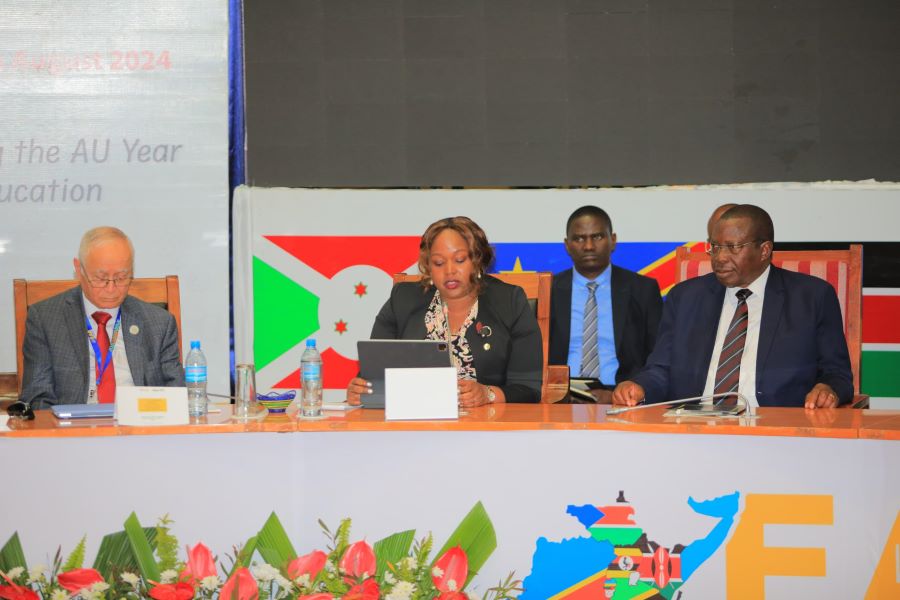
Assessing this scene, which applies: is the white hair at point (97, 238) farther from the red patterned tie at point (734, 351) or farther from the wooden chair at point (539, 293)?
the red patterned tie at point (734, 351)

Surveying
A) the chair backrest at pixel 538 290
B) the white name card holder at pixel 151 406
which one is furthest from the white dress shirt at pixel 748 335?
the white name card holder at pixel 151 406

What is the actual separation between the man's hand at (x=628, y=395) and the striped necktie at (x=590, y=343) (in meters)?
1.32

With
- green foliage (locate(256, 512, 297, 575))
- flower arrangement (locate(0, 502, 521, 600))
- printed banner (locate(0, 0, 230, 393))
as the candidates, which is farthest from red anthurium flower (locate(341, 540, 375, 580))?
printed banner (locate(0, 0, 230, 393))

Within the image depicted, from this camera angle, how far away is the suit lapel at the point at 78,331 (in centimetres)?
321

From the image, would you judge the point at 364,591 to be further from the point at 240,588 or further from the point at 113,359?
the point at 113,359

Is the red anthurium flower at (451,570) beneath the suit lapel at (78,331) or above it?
beneath

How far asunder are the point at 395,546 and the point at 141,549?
23.1 inches

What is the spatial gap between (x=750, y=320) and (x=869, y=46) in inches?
77.3

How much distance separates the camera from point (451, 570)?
2.16 metres

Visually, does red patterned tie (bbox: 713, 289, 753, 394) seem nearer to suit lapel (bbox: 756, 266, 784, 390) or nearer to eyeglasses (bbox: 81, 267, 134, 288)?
suit lapel (bbox: 756, 266, 784, 390)

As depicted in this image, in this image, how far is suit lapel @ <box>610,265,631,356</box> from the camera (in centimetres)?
422

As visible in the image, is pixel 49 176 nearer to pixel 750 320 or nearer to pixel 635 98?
A: pixel 635 98

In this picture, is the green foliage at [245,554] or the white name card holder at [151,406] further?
the white name card holder at [151,406]

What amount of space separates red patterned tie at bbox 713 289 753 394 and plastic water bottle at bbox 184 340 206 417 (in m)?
1.58
